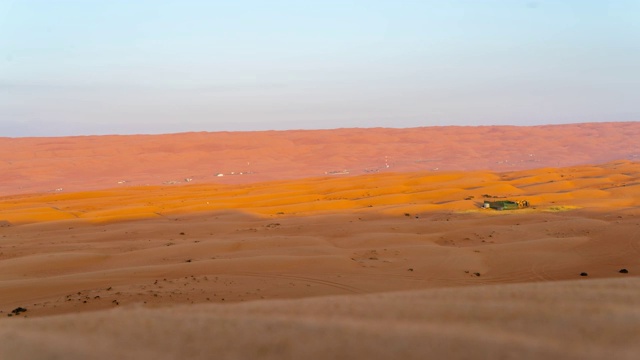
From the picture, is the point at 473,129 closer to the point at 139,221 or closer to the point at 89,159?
the point at 89,159

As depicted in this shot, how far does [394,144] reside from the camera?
75.9 meters

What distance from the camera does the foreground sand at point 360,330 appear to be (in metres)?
6.25

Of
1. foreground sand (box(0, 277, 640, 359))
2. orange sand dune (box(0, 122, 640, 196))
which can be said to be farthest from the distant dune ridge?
orange sand dune (box(0, 122, 640, 196))

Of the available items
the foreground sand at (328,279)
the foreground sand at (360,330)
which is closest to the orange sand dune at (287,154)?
the foreground sand at (328,279)

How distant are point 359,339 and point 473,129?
88.6 meters

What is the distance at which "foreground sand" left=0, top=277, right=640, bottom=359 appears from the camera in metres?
6.25

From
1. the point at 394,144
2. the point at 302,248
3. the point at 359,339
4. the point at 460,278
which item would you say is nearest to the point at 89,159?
the point at 394,144

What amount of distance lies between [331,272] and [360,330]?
17.7ft

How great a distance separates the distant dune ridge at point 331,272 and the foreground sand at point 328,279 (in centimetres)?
4

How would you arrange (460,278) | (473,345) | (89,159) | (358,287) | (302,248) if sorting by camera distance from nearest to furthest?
1. (473,345)
2. (358,287)
3. (460,278)
4. (302,248)
5. (89,159)

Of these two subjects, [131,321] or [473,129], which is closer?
[131,321]

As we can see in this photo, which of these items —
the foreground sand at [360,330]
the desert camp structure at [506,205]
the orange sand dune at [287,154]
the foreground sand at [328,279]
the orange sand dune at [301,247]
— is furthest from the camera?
the orange sand dune at [287,154]

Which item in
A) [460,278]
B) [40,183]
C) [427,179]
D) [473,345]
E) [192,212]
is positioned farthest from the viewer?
[40,183]

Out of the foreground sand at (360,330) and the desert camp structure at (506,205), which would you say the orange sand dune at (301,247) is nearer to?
the desert camp structure at (506,205)
